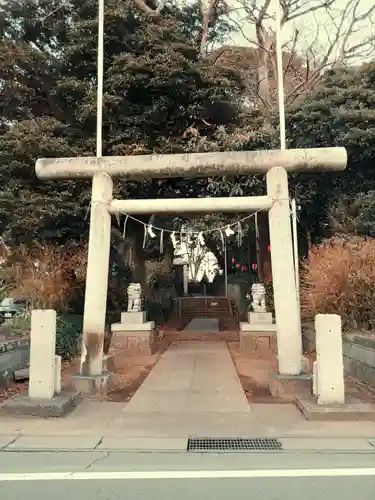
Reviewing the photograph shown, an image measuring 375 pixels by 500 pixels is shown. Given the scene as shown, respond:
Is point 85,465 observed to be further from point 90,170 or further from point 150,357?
point 150,357

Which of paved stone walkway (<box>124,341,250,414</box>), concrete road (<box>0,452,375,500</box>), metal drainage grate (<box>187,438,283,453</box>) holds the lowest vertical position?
metal drainage grate (<box>187,438,283,453</box>)

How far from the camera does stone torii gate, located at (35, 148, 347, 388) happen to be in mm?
9070

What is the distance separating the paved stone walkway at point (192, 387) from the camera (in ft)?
Result: 26.7

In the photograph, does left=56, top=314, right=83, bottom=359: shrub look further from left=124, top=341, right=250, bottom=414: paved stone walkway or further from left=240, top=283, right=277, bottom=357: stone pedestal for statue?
left=240, top=283, right=277, bottom=357: stone pedestal for statue

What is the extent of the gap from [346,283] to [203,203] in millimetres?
4241

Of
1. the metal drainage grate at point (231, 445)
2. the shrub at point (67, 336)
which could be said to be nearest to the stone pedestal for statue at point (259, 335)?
the shrub at point (67, 336)

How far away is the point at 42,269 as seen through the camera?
13.9 meters

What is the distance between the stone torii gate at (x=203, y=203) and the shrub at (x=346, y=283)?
2681 millimetres

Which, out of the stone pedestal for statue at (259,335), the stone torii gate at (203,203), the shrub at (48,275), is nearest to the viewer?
the stone torii gate at (203,203)

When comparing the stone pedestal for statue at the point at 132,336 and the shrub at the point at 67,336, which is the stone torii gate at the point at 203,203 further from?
the stone pedestal for statue at the point at 132,336

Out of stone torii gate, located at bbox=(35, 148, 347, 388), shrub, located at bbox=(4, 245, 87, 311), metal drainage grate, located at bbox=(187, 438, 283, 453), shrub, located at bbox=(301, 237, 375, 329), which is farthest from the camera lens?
shrub, located at bbox=(4, 245, 87, 311)

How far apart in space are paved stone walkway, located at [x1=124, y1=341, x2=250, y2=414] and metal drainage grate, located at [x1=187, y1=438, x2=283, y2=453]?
1496 mm

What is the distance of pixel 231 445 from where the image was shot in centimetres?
615

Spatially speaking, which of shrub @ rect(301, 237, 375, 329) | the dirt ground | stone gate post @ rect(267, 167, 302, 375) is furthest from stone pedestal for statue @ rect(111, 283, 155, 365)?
stone gate post @ rect(267, 167, 302, 375)
